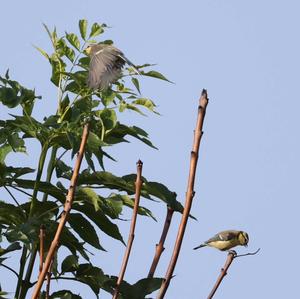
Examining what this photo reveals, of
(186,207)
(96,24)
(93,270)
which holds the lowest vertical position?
(186,207)

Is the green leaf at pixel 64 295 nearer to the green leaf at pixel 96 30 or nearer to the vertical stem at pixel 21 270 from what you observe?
the vertical stem at pixel 21 270

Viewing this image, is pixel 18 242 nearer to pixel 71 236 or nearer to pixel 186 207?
pixel 71 236

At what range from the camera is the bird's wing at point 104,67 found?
6.00 metres

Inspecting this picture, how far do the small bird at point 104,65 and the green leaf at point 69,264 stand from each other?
121 cm

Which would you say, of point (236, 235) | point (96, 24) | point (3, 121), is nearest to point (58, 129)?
point (3, 121)

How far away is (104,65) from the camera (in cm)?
714

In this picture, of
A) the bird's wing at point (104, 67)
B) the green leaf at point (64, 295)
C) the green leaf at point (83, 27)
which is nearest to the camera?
the green leaf at point (64, 295)

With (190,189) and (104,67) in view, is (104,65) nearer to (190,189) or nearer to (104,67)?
(104,67)

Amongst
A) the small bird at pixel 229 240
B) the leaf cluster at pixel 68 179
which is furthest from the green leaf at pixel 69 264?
the small bird at pixel 229 240

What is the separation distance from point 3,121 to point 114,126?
675mm

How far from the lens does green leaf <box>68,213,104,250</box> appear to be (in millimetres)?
5543

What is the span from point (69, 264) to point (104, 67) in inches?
79.3

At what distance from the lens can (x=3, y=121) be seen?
5676 mm

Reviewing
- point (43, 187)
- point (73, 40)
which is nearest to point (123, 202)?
point (43, 187)
